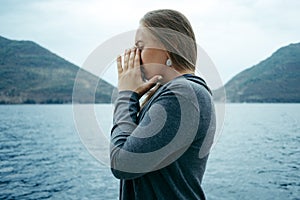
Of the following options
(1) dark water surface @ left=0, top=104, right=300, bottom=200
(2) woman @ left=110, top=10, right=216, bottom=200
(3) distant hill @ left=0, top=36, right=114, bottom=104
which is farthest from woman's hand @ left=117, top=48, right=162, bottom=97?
(3) distant hill @ left=0, top=36, right=114, bottom=104

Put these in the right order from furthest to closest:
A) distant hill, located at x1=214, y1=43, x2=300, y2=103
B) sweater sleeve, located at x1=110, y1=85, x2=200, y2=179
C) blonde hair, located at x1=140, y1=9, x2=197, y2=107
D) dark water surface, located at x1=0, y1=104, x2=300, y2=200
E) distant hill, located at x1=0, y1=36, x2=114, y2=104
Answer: distant hill, located at x1=0, y1=36, x2=114, y2=104 → distant hill, located at x1=214, y1=43, x2=300, y2=103 → dark water surface, located at x1=0, y1=104, x2=300, y2=200 → blonde hair, located at x1=140, y1=9, x2=197, y2=107 → sweater sleeve, located at x1=110, y1=85, x2=200, y2=179

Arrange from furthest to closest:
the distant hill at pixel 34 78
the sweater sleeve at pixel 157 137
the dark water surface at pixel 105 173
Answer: the distant hill at pixel 34 78
the dark water surface at pixel 105 173
the sweater sleeve at pixel 157 137

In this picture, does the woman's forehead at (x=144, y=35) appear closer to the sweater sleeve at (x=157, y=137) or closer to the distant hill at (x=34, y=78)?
the sweater sleeve at (x=157, y=137)

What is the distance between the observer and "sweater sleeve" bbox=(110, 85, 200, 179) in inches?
57.1

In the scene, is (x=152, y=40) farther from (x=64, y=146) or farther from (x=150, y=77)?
(x=64, y=146)

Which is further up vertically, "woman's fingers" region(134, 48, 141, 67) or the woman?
"woman's fingers" region(134, 48, 141, 67)

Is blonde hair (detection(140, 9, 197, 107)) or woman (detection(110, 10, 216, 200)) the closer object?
Result: woman (detection(110, 10, 216, 200))

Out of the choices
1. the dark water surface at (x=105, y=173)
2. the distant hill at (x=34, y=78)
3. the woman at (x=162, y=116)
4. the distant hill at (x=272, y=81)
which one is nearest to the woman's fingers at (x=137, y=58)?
the woman at (x=162, y=116)

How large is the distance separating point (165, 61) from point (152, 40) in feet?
0.35

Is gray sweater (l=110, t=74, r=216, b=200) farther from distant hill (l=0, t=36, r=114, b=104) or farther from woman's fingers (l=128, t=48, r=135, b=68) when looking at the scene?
distant hill (l=0, t=36, r=114, b=104)

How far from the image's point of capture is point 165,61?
1.64 meters

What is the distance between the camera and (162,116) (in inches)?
57.2

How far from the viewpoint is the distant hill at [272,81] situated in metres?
146

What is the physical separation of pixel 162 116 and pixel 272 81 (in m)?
155
